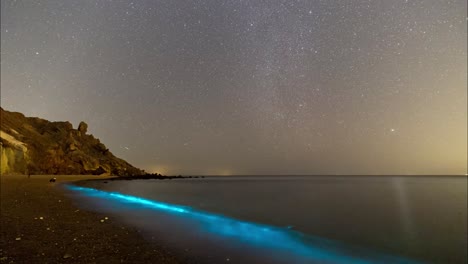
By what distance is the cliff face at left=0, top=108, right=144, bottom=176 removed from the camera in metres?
86.0

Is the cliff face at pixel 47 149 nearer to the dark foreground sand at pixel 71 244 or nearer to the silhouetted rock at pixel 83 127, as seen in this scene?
the silhouetted rock at pixel 83 127

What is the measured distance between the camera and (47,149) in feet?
382

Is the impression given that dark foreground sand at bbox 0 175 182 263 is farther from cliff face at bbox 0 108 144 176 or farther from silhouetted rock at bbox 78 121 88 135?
silhouetted rock at bbox 78 121 88 135

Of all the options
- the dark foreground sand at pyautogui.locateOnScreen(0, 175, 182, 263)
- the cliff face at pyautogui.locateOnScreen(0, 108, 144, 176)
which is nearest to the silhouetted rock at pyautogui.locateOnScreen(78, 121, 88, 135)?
the cliff face at pyautogui.locateOnScreen(0, 108, 144, 176)

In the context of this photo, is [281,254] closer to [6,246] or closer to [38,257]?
[38,257]

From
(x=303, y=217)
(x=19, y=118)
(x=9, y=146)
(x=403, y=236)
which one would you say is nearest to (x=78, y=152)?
(x=19, y=118)

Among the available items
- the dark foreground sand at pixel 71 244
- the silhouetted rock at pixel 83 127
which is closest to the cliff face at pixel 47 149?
the silhouetted rock at pixel 83 127

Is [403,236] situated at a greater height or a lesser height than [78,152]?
lesser

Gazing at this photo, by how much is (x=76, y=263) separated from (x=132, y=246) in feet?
8.55

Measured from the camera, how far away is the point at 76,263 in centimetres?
776

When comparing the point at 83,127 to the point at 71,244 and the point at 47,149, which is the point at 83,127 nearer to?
the point at 47,149

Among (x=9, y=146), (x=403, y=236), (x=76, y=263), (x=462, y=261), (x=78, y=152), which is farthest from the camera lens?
(x=78, y=152)

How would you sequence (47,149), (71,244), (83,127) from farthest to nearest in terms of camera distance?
(83,127) < (47,149) < (71,244)

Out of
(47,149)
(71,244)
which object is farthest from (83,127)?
(71,244)
